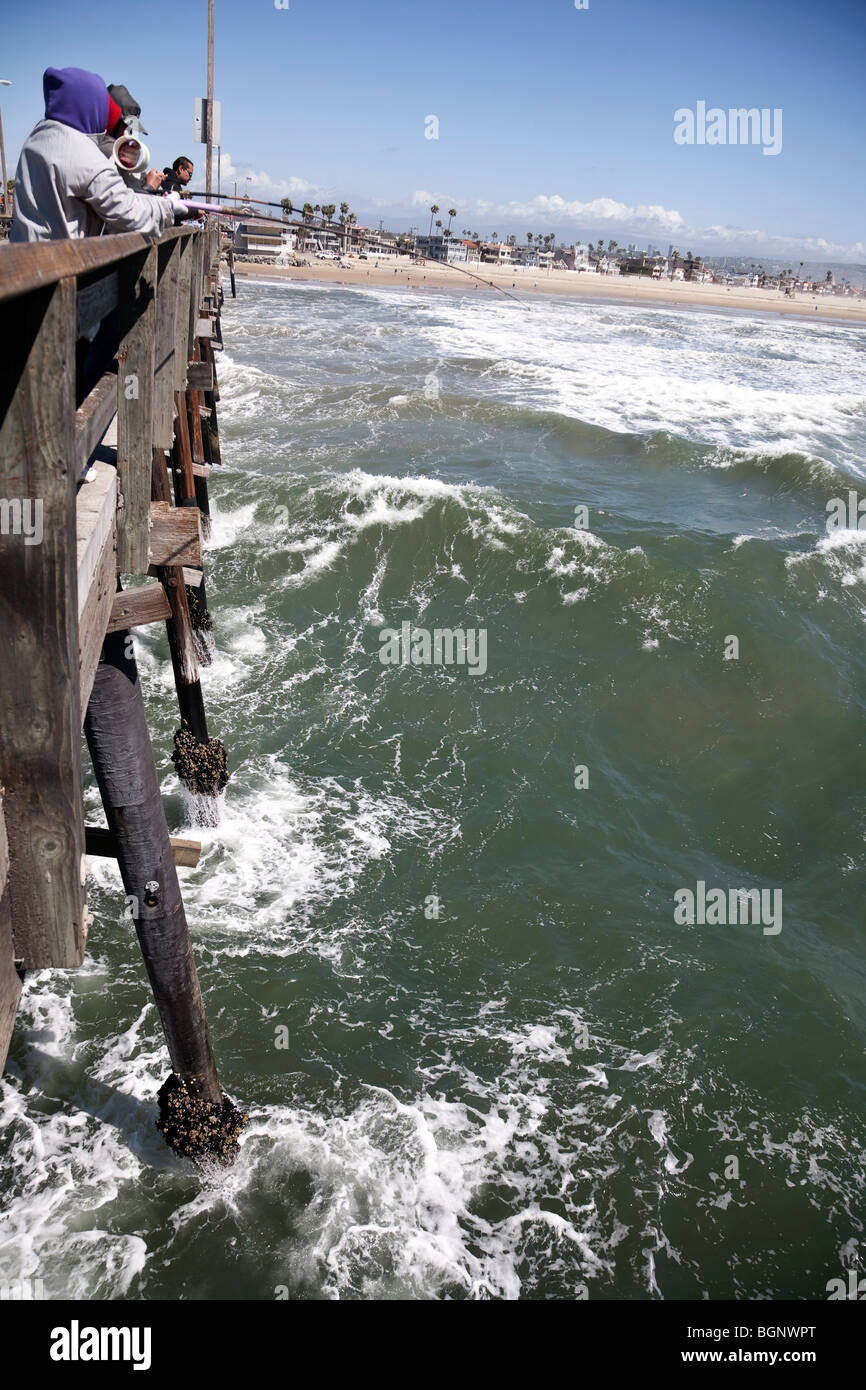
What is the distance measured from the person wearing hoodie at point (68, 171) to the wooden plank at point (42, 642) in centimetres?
216

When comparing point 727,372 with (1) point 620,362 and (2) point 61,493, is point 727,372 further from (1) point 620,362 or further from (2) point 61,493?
(2) point 61,493

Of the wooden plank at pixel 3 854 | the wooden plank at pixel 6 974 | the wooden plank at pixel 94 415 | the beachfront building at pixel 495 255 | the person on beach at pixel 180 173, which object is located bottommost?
the wooden plank at pixel 6 974

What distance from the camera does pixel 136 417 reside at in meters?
3.73

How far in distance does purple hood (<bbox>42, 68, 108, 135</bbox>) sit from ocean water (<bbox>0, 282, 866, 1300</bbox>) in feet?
18.3

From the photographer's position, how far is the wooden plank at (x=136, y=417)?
3.67 m

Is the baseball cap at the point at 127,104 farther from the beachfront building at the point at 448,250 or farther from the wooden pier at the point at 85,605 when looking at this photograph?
the beachfront building at the point at 448,250

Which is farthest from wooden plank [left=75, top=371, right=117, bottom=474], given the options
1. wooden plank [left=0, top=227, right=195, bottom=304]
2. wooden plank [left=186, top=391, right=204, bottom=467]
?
wooden plank [left=186, top=391, right=204, bottom=467]

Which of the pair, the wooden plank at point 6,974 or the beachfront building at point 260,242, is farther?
the beachfront building at point 260,242

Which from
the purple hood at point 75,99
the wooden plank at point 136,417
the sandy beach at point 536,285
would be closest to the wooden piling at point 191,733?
the wooden plank at point 136,417

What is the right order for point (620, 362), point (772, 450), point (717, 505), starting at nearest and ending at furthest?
point (717, 505), point (772, 450), point (620, 362)

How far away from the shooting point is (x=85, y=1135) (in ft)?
17.8
